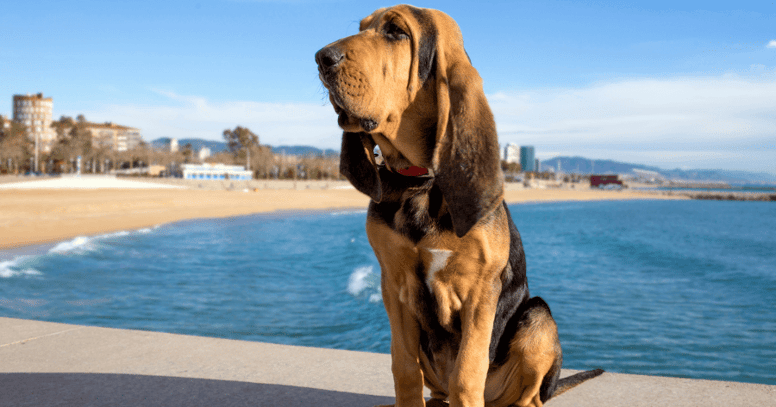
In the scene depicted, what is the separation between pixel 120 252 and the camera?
1803cm

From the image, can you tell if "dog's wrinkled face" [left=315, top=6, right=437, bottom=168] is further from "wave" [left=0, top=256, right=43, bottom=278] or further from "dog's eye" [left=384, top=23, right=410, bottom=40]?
"wave" [left=0, top=256, right=43, bottom=278]

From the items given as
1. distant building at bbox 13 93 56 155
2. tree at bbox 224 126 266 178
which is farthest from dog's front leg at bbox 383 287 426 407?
distant building at bbox 13 93 56 155

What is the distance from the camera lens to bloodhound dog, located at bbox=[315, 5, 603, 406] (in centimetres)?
178

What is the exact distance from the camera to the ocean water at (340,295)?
31.1 feet

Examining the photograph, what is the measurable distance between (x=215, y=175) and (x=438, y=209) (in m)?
95.1

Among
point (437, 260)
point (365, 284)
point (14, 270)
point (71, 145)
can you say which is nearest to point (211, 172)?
point (71, 145)

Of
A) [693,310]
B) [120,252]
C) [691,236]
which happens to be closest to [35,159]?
[120,252]

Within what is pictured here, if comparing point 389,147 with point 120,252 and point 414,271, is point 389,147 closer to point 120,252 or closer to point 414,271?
point 414,271

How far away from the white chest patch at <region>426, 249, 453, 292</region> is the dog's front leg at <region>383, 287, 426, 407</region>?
22 centimetres

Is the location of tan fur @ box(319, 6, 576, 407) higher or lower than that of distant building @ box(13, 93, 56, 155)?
lower

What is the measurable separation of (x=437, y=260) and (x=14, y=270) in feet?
49.9

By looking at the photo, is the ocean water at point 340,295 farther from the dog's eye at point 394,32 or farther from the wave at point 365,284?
the dog's eye at point 394,32

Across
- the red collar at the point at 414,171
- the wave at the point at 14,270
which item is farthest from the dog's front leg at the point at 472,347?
the wave at the point at 14,270

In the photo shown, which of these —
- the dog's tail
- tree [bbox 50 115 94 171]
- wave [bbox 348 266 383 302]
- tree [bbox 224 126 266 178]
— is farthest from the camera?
tree [bbox 224 126 266 178]
